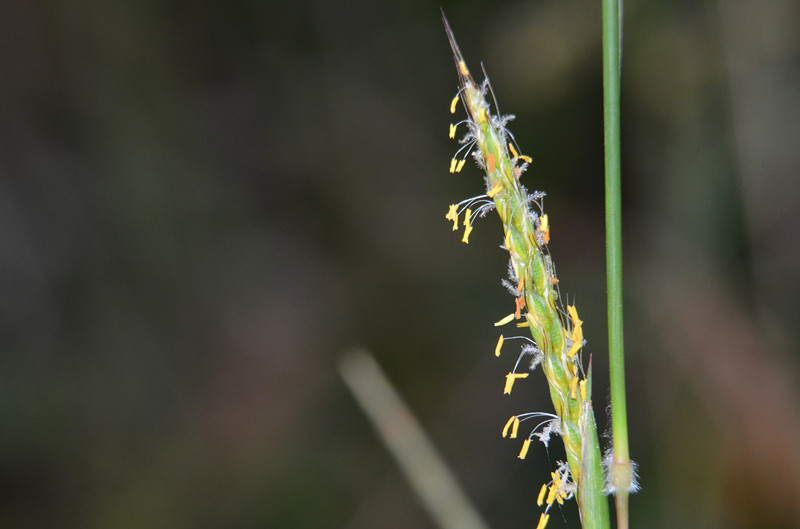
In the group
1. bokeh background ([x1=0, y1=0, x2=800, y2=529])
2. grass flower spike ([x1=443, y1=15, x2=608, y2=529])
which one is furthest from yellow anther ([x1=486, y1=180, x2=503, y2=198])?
bokeh background ([x1=0, y1=0, x2=800, y2=529])

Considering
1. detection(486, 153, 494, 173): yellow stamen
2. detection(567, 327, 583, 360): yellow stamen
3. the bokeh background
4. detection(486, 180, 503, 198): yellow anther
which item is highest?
the bokeh background

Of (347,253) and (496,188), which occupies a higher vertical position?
(347,253)

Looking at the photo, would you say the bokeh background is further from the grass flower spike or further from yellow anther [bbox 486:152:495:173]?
yellow anther [bbox 486:152:495:173]

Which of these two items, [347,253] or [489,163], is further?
[347,253]

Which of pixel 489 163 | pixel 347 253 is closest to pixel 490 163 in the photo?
pixel 489 163

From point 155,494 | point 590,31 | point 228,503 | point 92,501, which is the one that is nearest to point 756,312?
point 590,31

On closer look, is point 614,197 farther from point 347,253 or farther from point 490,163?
point 347,253

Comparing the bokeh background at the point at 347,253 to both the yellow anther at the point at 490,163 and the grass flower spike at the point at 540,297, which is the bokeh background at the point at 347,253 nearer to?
the grass flower spike at the point at 540,297

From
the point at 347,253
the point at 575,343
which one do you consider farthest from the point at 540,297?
the point at 347,253
